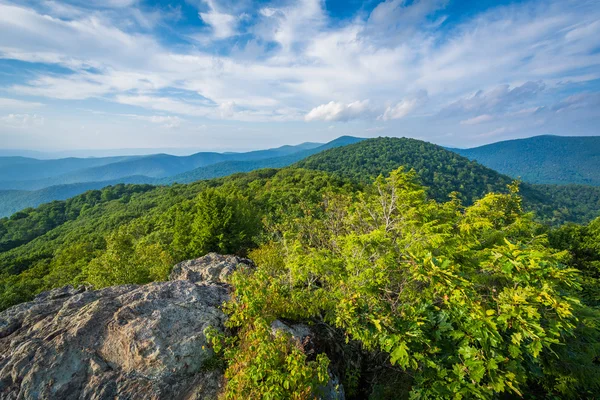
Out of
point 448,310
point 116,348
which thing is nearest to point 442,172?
point 448,310

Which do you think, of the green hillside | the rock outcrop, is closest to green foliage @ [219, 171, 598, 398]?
the rock outcrop

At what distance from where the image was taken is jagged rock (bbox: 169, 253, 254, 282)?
1067 cm

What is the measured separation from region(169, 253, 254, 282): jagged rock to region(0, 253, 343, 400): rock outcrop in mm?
2787

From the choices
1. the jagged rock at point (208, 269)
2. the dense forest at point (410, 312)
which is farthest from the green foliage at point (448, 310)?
the jagged rock at point (208, 269)

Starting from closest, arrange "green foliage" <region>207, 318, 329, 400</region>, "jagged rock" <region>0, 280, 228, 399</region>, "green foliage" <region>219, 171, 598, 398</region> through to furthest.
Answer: "green foliage" <region>207, 318, 329, 400</region>, "green foliage" <region>219, 171, 598, 398</region>, "jagged rock" <region>0, 280, 228, 399</region>

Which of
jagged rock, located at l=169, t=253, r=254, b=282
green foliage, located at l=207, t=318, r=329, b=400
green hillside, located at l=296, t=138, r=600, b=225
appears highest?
green foliage, located at l=207, t=318, r=329, b=400

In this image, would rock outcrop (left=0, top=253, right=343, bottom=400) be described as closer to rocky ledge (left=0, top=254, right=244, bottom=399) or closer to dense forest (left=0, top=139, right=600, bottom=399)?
rocky ledge (left=0, top=254, right=244, bottom=399)

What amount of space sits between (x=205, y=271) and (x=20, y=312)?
5237mm

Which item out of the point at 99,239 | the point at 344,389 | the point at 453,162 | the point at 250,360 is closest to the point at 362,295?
the point at 344,389

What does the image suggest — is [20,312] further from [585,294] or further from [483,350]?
[585,294]

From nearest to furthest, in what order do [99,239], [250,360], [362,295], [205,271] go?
[250,360] → [362,295] → [205,271] → [99,239]

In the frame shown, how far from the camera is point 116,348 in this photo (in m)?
6.21

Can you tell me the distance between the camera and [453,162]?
171875mm

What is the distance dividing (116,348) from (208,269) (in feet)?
16.2
